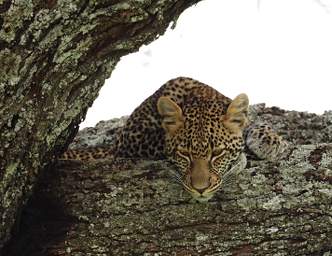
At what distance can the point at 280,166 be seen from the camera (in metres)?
4.95

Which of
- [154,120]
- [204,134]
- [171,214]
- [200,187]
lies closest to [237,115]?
[204,134]

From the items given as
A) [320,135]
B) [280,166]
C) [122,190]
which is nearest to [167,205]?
[122,190]

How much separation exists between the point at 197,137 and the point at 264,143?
538 millimetres

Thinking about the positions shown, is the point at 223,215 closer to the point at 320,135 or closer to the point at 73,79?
the point at 73,79

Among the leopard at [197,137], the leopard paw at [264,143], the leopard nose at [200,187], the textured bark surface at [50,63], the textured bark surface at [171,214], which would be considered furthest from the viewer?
the leopard paw at [264,143]

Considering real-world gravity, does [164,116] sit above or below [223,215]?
above

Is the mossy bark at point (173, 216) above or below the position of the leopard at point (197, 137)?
below

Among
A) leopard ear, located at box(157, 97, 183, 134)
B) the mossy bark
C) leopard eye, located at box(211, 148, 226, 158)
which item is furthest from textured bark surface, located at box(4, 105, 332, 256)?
leopard ear, located at box(157, 97, 183, 134)

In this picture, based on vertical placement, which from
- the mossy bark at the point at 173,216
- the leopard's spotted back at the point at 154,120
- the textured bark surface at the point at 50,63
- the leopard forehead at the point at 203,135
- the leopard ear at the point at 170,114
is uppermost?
the leopard's spotted back at the point at 154,120

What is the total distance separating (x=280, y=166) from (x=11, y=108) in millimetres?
1561

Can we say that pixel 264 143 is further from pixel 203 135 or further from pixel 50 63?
pixel 50 63

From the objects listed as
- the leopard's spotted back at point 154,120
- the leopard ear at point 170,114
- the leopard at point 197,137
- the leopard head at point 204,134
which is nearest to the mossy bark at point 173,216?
the leopard at point 197,137

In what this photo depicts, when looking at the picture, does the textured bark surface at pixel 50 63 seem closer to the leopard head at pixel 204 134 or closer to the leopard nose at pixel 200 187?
the leopard nose at pixel 200 187

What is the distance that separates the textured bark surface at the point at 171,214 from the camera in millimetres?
4711
